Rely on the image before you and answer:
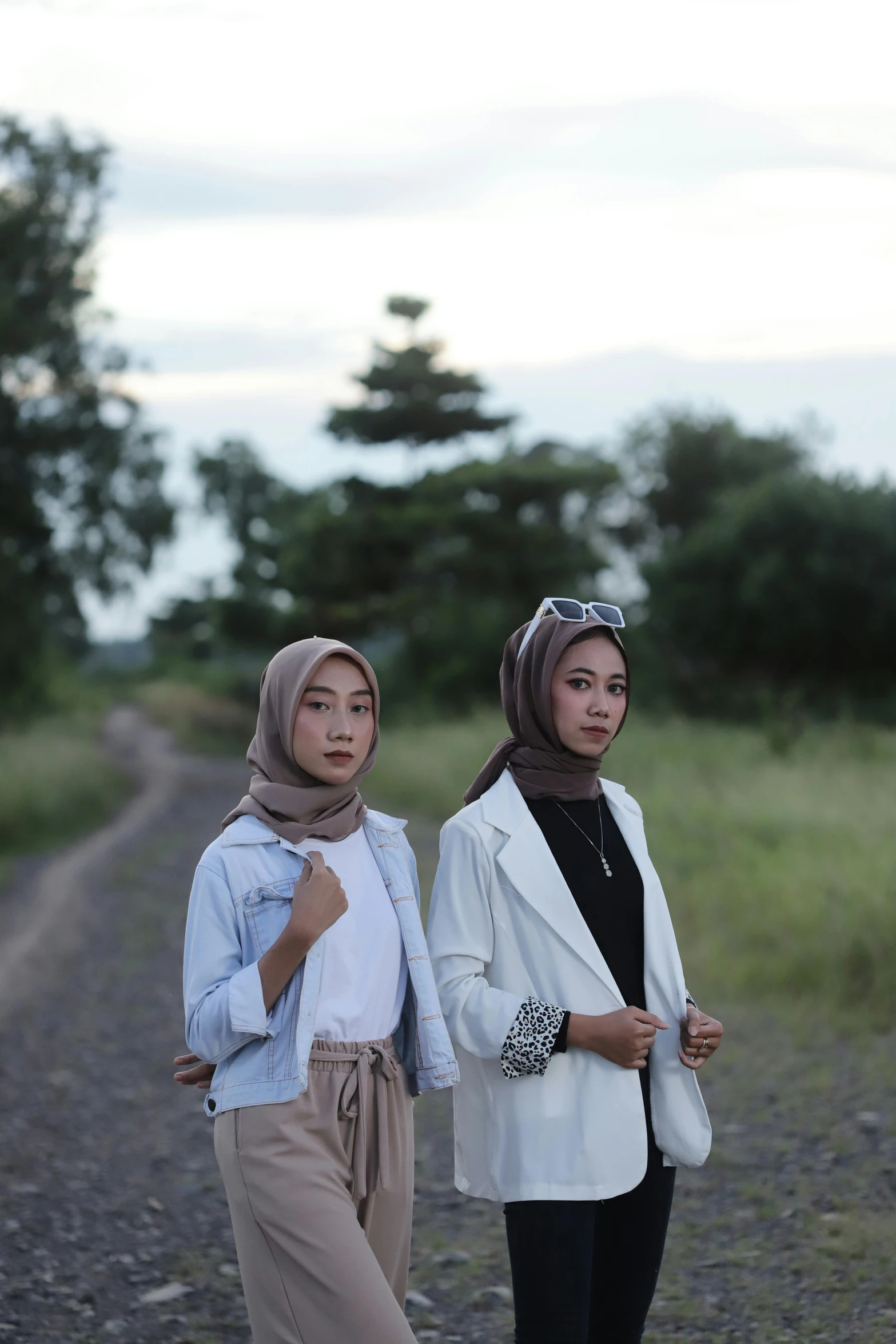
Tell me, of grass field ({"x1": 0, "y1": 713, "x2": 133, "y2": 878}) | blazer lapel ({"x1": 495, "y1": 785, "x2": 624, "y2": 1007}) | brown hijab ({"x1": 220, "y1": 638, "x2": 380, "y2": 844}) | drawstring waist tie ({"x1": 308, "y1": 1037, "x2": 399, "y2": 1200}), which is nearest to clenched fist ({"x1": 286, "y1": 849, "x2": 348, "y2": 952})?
brown hijab ({"x1": 220, "y1": 638, "x2": 380, "y2": 844})

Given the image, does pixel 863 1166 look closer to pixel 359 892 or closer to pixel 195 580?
pixel 359 892

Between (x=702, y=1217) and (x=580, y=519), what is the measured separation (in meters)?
42.0

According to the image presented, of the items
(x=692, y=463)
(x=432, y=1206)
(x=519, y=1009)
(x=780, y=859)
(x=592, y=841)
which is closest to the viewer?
(x=519, y=1009)

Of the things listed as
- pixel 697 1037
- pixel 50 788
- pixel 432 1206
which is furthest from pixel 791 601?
pixel 697 1037

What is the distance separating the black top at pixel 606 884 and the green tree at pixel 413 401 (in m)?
34.6

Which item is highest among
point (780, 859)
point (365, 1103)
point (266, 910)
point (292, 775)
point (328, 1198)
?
point (292, 775)

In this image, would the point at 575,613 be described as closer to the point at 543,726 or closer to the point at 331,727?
the point at 543,726

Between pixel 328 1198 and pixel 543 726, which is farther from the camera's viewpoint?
pixel 543 726

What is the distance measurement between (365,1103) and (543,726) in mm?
788

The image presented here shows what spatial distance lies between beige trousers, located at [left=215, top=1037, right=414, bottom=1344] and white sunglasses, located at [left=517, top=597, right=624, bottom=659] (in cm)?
88

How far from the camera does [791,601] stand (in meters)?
24.4

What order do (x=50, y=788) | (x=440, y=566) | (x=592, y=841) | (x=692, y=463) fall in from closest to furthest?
(x=592, y=841), (x=50, y=788), (x=440, y=566), (x=692, y=463)

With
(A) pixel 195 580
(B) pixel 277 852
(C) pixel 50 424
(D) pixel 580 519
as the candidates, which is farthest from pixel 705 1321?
(A) pixel 195 580

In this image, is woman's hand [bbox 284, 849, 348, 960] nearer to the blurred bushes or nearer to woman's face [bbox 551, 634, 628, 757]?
woman's face [bbox 551, 634, 628, 757]
